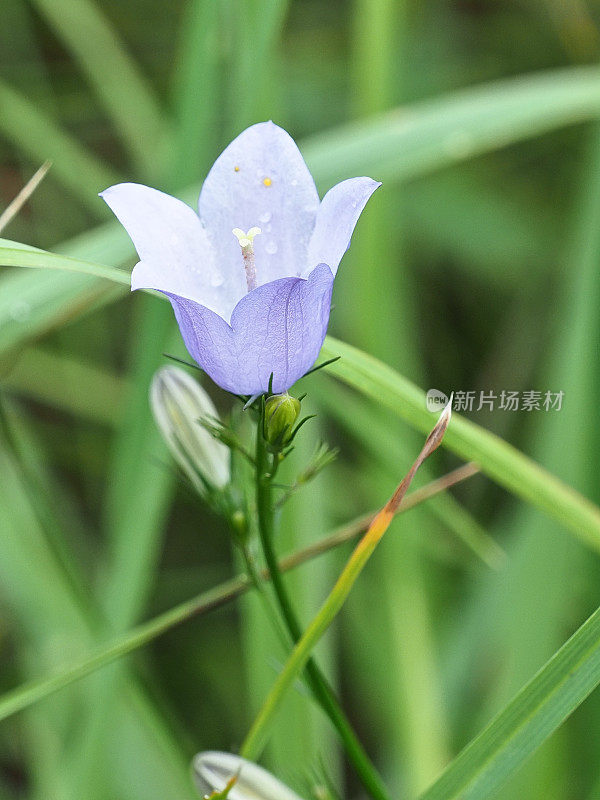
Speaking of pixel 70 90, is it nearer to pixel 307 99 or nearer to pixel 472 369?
pixel 307 99

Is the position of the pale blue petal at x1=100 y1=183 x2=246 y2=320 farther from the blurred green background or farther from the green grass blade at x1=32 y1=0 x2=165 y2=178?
the green grass blade at x1=32 y1=0 x2=165 y2=178

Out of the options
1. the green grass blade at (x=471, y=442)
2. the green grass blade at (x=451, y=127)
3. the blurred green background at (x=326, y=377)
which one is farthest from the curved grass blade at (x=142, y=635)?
the green grass blade at (x=451, y=127)
